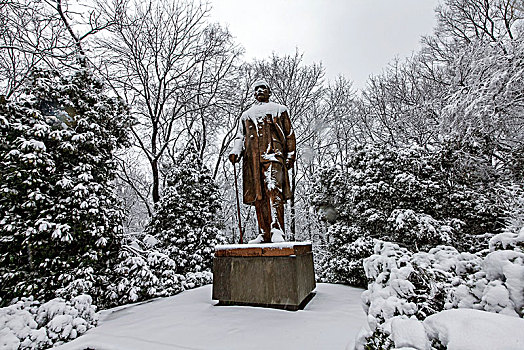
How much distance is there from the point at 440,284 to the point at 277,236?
7.67 feet

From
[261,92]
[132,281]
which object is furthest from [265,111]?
[132,281]

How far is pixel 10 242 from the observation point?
14.6 feet

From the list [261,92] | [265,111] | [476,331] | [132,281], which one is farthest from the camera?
[132,281]

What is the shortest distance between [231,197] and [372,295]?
16.9 meters

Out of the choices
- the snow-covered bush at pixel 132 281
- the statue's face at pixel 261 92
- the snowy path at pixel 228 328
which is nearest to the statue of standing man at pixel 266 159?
the statue's face at pixel 261 92

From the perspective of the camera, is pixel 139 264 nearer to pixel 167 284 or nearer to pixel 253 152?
pixel 167 284

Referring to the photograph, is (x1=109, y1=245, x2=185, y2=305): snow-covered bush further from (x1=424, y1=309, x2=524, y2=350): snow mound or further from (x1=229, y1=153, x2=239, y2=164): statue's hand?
(x1=424, y1=309, x2=524, y2=350): snow mound

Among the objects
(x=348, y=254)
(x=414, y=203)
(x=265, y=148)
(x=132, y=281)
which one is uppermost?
(x=265, y=148)

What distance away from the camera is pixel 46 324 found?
3043mm

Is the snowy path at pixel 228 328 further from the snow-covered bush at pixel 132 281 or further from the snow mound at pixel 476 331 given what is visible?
the snow-covered bush at pixel 132 281

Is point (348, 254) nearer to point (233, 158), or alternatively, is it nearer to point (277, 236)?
point (277, 236)

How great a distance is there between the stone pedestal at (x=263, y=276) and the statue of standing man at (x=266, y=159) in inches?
16.6

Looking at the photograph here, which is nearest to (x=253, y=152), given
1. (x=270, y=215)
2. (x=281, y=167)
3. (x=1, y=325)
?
(x=281, y=167)

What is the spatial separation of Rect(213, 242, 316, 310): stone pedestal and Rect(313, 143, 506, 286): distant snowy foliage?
3373mm
